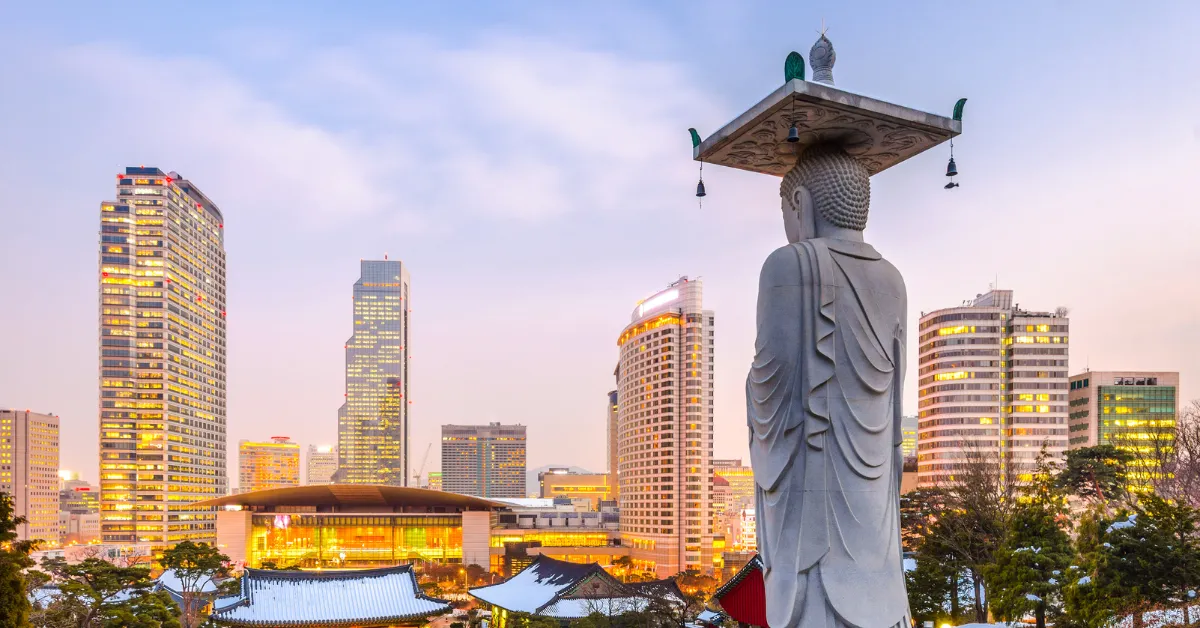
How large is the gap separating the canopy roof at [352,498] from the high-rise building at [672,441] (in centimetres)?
1510

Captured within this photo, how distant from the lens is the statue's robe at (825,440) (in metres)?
7.50

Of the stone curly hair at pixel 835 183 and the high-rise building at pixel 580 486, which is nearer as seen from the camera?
the stone curly hair at pixel 835 183

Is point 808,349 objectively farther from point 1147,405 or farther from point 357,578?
point 1147,405

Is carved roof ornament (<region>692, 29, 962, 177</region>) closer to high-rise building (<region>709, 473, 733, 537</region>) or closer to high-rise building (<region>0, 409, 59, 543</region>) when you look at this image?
high-rise building (<region>0, 409, 59, 543</region>)

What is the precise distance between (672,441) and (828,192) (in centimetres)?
7034

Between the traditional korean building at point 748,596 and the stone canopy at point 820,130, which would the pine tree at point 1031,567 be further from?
the stone canopy at point 820,130

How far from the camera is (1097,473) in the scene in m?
41.6

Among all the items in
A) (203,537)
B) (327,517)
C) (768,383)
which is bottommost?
(203,537)

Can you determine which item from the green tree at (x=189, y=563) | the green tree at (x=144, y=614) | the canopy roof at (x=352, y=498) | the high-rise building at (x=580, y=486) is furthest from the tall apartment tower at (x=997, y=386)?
the high-rise building at (x=580, y=486)

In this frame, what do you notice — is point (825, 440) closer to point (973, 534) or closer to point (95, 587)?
point (973, 534)

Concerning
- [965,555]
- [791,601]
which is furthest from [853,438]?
[965,555]

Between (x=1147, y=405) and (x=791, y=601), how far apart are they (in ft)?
297

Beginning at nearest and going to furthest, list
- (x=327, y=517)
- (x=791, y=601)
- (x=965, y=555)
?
(x=791, y=601) < (x=965, y=555) < (x=327, y=517)

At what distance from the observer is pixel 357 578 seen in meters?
30.8
